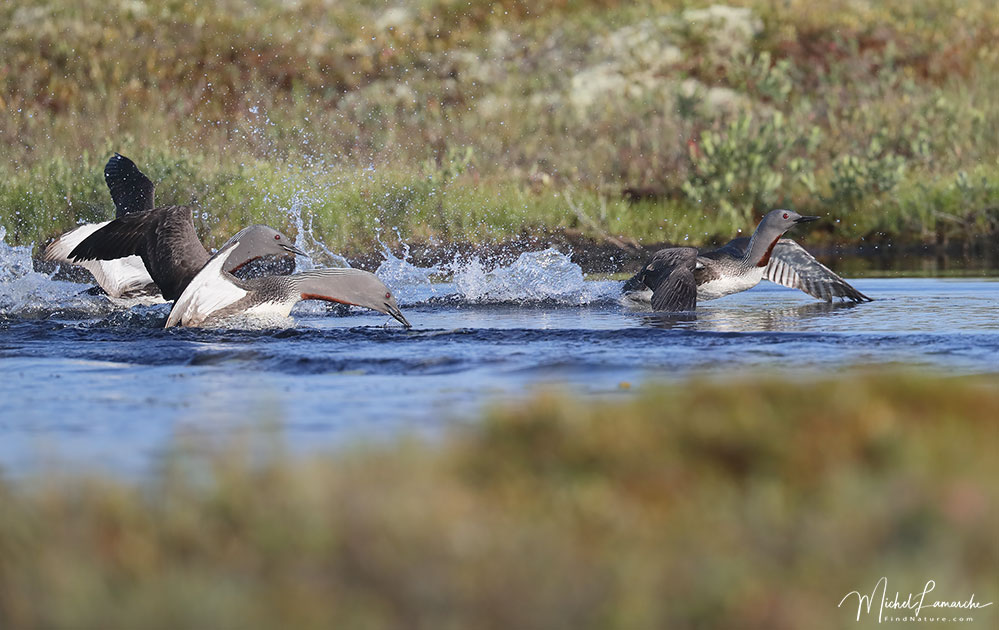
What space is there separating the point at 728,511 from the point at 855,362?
508 centimetres

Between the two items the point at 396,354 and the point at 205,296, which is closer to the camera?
the point at 396,354

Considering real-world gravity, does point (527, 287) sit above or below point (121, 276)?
below

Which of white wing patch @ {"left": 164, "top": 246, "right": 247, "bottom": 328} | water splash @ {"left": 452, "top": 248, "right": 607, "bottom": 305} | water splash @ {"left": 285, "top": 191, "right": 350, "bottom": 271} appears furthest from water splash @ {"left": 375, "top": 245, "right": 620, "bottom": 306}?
white wing patch @ {"left": 164, "top": 246, "right": 247, "bottom": 328}

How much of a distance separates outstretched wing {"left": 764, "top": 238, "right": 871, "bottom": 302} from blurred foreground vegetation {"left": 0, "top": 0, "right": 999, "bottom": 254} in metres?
6.32

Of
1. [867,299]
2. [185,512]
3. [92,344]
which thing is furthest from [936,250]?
[185,512]

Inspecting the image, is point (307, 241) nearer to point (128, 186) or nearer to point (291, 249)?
point (128, 186)

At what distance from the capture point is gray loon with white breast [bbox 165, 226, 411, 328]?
10570mm

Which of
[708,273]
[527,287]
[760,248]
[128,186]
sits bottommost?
[527,287]

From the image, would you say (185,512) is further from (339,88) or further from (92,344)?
(339,88)

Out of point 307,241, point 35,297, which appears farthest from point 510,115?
point 35,297

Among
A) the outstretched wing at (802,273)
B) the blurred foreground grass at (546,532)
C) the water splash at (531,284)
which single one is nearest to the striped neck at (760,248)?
the outstretched wing at (802,273)

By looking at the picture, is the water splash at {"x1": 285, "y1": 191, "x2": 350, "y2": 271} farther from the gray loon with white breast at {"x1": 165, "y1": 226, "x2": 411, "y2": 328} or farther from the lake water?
the gray loon with white breast at {"x1": 165, "y1": 226, "x2": 411, "y2": 328}

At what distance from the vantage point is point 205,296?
35.3 feet
